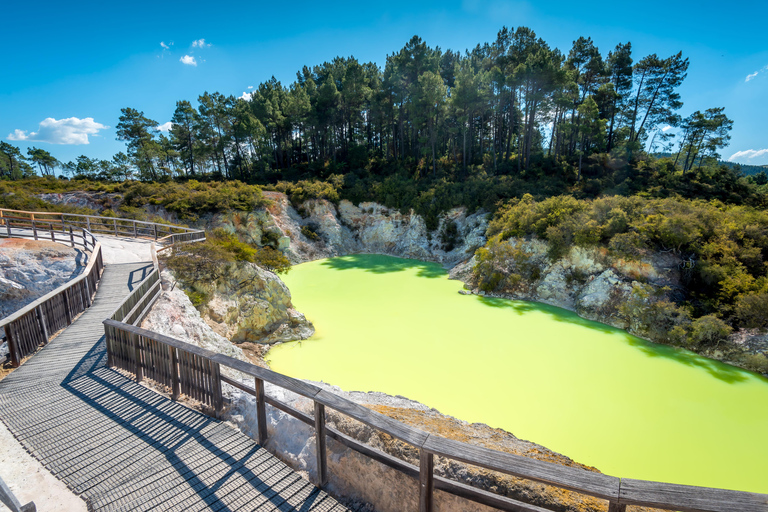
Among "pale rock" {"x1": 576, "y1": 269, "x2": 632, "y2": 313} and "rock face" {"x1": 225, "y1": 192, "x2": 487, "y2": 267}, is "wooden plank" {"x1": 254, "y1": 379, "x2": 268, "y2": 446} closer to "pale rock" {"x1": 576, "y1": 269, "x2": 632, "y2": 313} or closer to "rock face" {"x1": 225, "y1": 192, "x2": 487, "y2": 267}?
"pale rock" {"x1": 576, "y1": 269, "x2": 632, "y2": 313}

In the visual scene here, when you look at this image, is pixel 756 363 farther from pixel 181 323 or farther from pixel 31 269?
pixel 31 269

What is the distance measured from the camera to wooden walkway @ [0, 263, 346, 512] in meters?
3.53

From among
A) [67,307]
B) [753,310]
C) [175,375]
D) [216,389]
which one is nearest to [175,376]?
[175,375]

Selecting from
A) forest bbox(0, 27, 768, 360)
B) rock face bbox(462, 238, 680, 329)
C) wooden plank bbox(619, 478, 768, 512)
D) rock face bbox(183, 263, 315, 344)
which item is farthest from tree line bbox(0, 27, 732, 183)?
wooden plank bbox(619, 478, 768, 512)

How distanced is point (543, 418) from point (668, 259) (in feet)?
40.8

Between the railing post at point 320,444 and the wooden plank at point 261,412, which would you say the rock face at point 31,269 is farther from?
the railing post at point 320,444

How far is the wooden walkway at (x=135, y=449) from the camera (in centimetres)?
353

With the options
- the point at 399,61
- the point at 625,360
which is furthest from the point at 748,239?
the point at 399,61

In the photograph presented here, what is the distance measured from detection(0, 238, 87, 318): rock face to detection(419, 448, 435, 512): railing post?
1510cm

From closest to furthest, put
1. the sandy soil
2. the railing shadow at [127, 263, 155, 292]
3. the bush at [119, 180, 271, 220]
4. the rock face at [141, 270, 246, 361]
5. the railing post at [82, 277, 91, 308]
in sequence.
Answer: the sandy soil → the rock face at [141, 270, 246, 361] → the railing post at [82, 277, 91, 308] → the railing shadow at [127, 263, 155, 292] → the bush at [119, 180, 271, 220]

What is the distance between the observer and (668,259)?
16.2 m

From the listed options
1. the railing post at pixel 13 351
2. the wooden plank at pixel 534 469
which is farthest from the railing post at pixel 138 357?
the wooden plank at pixel 534 469

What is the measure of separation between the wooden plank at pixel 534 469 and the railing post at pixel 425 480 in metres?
0.17

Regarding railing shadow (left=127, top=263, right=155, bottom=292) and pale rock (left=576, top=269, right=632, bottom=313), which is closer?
railing shadow (left=127, top=263, right=155, bottom=292)
